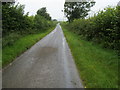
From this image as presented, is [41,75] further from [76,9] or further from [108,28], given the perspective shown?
[76,9]

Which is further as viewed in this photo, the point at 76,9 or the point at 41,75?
the point at 76,9

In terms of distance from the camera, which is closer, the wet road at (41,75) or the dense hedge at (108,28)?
the wet road at (41,75)

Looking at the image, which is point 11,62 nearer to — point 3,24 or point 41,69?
point 41,69

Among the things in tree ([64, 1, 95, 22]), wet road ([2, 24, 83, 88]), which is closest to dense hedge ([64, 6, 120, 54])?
wet road ([2, 24, 83, 88])

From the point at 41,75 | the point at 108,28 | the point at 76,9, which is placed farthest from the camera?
the point at 76,9

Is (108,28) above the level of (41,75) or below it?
above

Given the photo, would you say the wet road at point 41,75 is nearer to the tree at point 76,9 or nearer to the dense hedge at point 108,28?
the dense hedge at point 108,28

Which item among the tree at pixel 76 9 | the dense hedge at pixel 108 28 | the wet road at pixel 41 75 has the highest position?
the tree at pixel 76 9

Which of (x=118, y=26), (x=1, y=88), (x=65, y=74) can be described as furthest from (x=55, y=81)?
(x=118, y=26)

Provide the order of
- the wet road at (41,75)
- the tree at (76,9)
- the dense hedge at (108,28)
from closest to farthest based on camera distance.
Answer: the wet road at (41,75), the dense hedge at (108,28), the tree at (76,9)

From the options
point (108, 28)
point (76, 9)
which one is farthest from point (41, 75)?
point (76, 9)

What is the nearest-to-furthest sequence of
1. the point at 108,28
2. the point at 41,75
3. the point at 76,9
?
1. the point at 41,75
2. the point at 108,28
3. the point at 76,9

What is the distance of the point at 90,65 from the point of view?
6426 mm

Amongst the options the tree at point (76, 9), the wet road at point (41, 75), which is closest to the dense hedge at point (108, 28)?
the wet road at point (41, 75)
